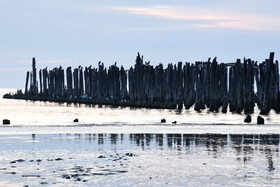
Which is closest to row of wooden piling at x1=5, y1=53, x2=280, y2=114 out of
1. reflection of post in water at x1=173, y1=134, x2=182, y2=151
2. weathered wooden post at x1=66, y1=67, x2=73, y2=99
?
weathered wooden post at x1=66, y1=67, x2=73, y2=99

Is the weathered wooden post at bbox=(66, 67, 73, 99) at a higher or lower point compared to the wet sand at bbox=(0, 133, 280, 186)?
higher

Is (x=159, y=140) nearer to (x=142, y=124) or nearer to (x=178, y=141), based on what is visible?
(x=178, y=141)

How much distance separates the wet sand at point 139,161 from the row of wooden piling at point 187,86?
58.8ft

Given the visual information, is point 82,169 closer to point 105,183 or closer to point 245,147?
point 105,183

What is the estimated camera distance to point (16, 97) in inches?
3132

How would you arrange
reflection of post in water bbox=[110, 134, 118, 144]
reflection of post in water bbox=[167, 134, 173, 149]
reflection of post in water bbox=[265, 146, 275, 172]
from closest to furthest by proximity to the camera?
1. reflection of post in water bbox=[265, 146, 275, 172]
2. reflection of post in water bbox=[167, 134, 173, 149]
3. reflection of post in water bbox=[110, 134, 118, 144]

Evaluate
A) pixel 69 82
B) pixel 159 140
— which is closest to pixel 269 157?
pixel 159 140

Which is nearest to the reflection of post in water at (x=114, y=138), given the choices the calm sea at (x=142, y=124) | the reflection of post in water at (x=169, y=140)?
the reflection of post in water at (x=169, y=140)

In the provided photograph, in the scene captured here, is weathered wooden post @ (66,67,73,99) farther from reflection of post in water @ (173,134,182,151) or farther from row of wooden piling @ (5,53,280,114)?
reflection of post in water @ (173,134,182,151)

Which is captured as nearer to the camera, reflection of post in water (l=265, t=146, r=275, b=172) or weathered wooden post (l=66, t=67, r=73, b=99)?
reflection of post in water (l=265, t=146, r=275, b=172)

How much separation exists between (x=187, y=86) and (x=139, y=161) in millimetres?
A: 31688

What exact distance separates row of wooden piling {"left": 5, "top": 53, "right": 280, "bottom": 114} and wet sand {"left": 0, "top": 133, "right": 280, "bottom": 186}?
17932 mm

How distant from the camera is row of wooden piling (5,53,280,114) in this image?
33.9m

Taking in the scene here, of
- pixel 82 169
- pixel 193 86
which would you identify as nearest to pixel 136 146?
pixel 82 169
